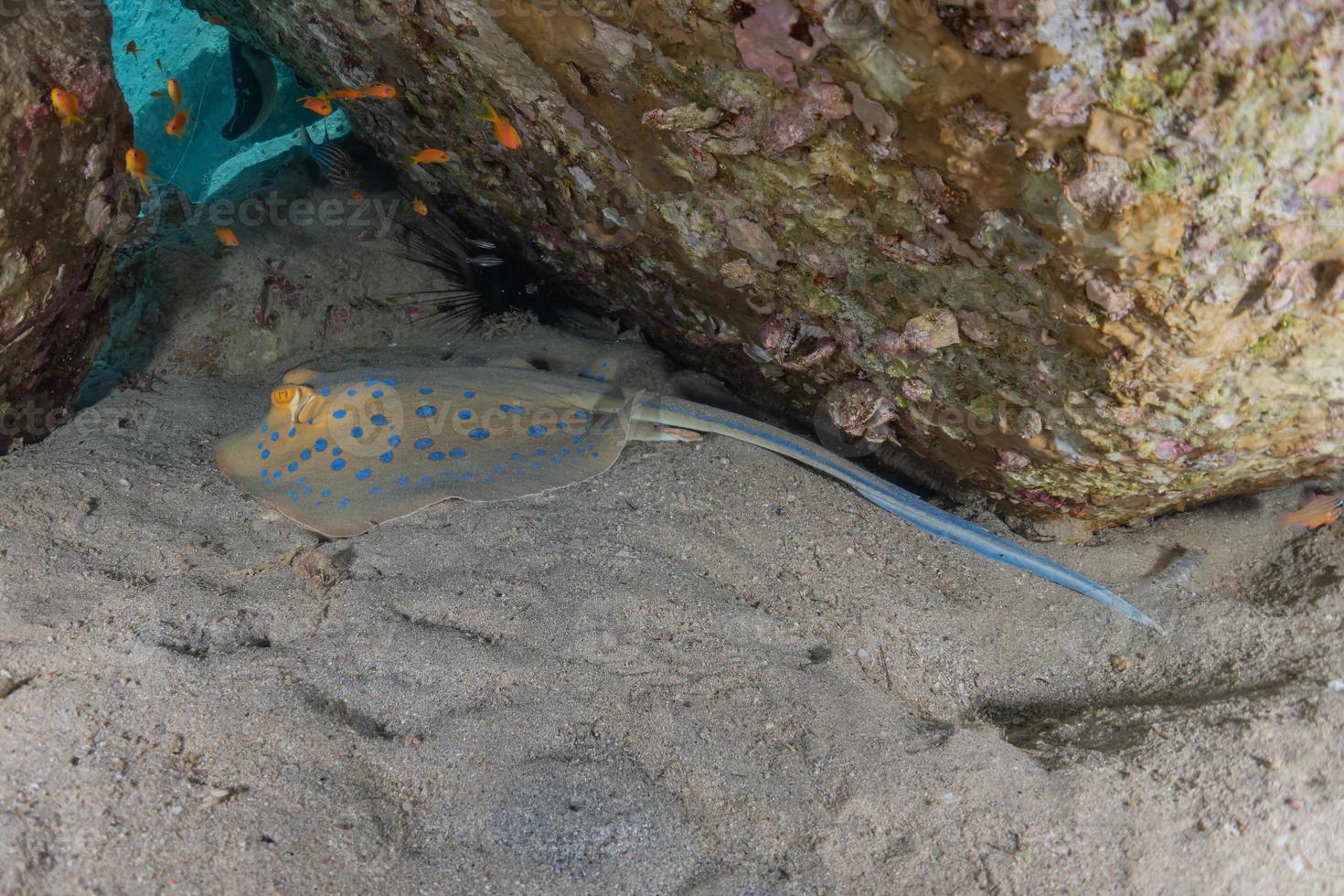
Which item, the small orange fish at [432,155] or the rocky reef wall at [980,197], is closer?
the rocky reef wall at [980,197]

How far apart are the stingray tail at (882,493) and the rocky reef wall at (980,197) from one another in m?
0.26

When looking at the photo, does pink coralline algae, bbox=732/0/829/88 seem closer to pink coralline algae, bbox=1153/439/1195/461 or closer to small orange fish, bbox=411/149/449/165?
pink coralline algae, bbox=1153/439/1195/461

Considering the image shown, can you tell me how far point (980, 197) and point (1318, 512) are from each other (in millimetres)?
2532

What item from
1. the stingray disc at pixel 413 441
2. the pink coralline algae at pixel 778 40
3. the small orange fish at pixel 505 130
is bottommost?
the stingray disc at pixel 413 441

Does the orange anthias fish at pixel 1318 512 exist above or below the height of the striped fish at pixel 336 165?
above

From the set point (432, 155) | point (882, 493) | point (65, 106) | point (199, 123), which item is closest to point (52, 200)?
point (65, 106)

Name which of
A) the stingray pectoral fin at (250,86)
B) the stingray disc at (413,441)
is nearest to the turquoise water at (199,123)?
the stingray pectoral fin at (250,86)

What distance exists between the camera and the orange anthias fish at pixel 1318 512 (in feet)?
11.1

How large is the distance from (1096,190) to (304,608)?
325 centimetres

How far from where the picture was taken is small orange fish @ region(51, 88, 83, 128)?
3.16m

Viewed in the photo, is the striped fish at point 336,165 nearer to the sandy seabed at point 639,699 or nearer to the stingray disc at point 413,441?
the stingray disc at point 413,441

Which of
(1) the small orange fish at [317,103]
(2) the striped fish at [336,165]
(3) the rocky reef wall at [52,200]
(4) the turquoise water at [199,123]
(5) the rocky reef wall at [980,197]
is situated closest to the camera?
(5) the rocky reef wall at [980,197]

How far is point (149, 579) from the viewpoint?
3.12 metres

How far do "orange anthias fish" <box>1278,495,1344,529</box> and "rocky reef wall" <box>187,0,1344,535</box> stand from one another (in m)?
0.42
